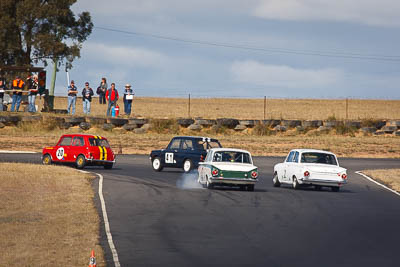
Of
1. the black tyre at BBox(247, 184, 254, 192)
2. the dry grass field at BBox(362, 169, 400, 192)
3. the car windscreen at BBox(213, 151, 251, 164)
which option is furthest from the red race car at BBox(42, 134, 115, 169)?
the dry grass field at BBox(362, 169, 400, 192)

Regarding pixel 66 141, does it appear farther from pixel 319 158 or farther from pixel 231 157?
pixel 319 158

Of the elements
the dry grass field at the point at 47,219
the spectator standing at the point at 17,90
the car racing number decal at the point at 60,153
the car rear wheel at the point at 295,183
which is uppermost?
the spectator standing at the point at 17,90

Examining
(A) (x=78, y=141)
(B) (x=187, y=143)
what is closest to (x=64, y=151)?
Result: (A) (x=78, y=141)

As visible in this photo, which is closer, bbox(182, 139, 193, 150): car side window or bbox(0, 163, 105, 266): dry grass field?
bbox(0, 163, 105, 266): dry grass field

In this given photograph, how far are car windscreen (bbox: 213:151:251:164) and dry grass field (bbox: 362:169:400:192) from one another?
5.51 metres

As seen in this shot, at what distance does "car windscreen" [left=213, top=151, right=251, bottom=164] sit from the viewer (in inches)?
1009

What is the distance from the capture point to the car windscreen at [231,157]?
25625 mm

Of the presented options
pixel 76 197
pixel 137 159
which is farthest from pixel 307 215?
pixel 137 159

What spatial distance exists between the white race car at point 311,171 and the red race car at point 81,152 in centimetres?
801

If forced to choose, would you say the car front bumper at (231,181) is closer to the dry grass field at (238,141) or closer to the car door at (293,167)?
the car door at (293,167)

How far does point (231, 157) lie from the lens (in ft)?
84.5

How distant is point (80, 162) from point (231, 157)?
29.4ft

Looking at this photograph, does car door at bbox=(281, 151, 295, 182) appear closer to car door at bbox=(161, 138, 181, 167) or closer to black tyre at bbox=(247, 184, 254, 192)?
black tyre at bbox=(247, 184, 254, 192)

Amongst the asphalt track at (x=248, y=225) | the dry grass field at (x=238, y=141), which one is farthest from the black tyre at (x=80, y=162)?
the dry grass field at (x=238, y=141)
